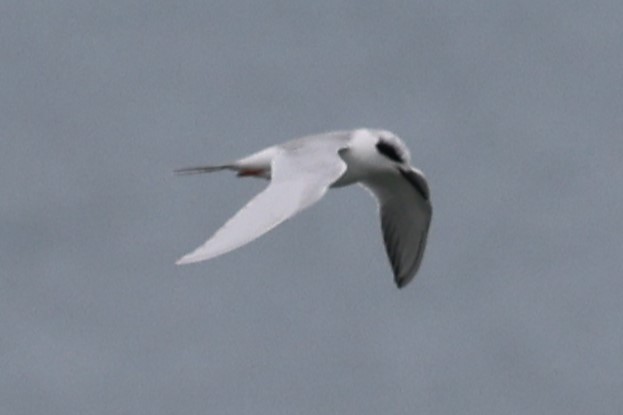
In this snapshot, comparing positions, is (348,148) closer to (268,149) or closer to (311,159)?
(268,149)

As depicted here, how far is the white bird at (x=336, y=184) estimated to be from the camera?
19.0 m

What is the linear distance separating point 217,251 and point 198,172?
22.2 feet

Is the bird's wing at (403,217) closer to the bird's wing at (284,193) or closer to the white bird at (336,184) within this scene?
the white bird at (336,184)

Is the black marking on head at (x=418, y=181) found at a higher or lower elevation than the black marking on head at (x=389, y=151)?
lower

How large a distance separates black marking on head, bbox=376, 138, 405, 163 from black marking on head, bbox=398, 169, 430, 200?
0.30 meters

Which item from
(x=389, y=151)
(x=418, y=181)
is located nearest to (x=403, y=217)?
(x=418, y=181)

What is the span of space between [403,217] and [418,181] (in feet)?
2.21

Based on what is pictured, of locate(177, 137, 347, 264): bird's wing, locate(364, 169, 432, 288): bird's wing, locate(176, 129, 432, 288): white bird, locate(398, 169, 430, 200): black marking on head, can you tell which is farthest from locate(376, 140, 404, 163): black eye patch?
locate(177, 137, 347, 264): bird's wing

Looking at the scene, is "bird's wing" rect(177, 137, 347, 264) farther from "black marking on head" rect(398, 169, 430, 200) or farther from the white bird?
"black marking on head" rect(398, 169, 430, 200)

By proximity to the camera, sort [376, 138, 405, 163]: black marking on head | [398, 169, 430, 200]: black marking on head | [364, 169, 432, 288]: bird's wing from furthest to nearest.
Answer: [364, 169, 432, 288]: bird's wing, [398, 169, 430, 200]: black marking on head, [376, 138, 405, 163]: black marking on head

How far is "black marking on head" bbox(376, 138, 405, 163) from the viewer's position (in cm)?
2597

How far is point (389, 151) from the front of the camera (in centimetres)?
2620

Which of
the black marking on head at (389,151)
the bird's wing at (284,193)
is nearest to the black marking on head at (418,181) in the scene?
the black marking on head at (389,151)

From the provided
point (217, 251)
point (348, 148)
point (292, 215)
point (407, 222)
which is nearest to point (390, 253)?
point (407, 222)
